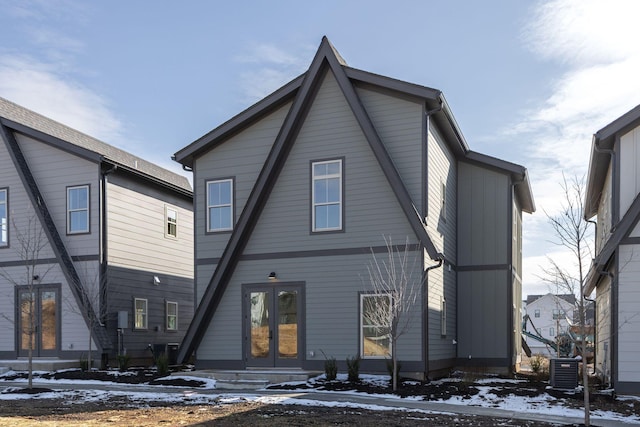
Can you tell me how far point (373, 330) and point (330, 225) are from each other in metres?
2.92

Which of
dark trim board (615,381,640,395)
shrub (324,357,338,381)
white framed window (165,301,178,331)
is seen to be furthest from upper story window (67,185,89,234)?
dark trim board (615,381,640,395)

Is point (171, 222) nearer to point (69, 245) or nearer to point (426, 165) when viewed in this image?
point (69, 245)

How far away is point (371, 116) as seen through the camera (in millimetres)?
16609

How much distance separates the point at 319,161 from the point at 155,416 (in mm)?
8077

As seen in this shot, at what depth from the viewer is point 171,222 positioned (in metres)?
24.0

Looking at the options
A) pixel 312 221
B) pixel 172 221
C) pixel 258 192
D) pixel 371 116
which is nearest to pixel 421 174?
pixel 371 116

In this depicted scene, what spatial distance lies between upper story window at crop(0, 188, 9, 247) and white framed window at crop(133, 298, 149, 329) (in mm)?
4606

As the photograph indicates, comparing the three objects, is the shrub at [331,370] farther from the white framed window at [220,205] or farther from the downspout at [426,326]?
the white framed window at [220,205]

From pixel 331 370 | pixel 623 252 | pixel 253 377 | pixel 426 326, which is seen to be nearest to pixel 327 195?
pixel 426 326

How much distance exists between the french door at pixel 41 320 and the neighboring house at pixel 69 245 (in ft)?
0.10

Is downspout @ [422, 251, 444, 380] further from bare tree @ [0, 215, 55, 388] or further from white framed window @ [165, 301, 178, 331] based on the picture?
bare tree @ [0, 215, 55, 388]

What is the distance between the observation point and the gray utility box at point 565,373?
14.6 metres

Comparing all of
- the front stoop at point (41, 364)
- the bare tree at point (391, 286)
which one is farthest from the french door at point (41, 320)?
the bare tree at point (391, 286)

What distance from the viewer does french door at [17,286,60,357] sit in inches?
798
